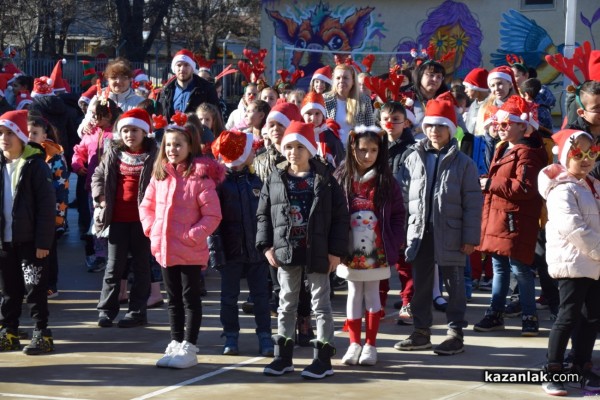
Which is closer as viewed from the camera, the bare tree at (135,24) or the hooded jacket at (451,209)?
the hooded jacket at (451,209)

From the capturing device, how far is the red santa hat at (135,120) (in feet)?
29.6

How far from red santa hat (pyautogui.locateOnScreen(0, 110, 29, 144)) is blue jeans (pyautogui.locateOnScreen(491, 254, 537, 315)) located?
3.99 m

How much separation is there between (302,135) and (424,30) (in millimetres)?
28288

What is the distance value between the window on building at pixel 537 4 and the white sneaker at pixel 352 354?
2776 cm

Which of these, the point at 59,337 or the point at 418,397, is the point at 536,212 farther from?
the point at 59,337

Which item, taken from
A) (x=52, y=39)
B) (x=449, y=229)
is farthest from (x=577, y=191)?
(x=52, y=39)

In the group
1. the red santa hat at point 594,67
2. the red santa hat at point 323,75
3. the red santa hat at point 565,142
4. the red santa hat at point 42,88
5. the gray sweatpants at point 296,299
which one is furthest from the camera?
the red santa hat at point 42,88

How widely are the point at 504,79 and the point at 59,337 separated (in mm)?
5215

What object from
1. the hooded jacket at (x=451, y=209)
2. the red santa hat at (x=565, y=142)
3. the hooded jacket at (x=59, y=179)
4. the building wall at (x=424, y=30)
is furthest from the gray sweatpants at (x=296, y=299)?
the building wall at (x=424, y=30)

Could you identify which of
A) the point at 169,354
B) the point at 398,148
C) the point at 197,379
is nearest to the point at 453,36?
the point at 398,148

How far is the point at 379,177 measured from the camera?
312 inches

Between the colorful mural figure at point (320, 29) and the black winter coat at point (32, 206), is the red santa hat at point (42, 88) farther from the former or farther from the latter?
the colorful mural figure at point (320, 29)

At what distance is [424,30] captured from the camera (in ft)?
115

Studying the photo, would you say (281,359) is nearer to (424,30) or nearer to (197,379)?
(197,379)
